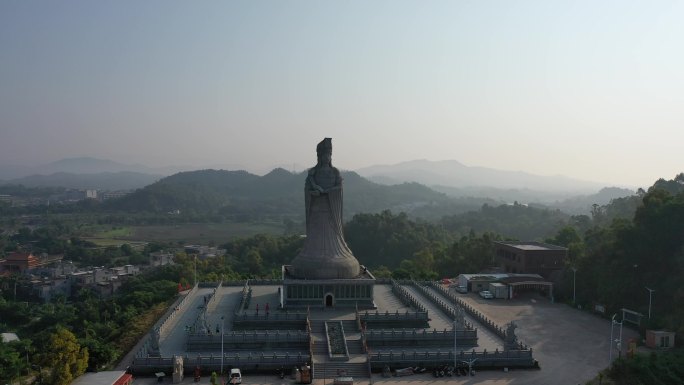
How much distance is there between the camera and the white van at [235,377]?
22.1 metres

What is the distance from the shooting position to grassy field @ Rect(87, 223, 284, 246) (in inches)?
4326

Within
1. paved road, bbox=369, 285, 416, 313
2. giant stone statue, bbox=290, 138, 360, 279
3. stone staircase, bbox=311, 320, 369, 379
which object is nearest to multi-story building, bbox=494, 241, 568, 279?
paved road, bbox=369, 285, 416, 313

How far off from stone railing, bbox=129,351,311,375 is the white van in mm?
1004

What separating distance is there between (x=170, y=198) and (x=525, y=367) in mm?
172223

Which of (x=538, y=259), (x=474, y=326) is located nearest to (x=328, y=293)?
(x=474, y=326)

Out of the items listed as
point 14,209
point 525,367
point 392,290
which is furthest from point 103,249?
point 14,209

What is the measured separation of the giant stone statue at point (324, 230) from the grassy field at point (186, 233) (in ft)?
254

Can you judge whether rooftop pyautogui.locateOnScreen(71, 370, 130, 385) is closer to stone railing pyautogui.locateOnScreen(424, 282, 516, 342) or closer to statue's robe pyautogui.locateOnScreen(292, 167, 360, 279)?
statue's robe pyautogui.locateOnScreen(292, 167, 360, 279)

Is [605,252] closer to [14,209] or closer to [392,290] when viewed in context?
[392,290]

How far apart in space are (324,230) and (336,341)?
24.7ft

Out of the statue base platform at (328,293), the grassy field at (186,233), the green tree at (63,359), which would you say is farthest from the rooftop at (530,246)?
the grassy field at (186,233)

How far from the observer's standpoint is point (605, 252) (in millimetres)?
36469

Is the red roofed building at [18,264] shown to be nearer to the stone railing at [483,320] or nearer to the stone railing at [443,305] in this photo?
the stone railing at [443,305]

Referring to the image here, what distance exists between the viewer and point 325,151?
32.7 metres
